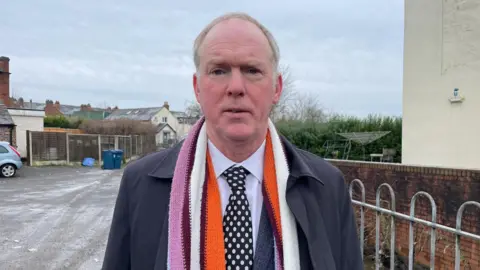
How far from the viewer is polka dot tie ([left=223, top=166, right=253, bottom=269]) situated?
4.86 feet

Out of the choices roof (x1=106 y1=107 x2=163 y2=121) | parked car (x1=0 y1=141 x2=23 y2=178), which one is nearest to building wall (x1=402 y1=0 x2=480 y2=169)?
Answer: parked car (x1=0 y1=141 x2=23 y2=178)

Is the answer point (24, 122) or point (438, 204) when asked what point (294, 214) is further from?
point (24, 122)

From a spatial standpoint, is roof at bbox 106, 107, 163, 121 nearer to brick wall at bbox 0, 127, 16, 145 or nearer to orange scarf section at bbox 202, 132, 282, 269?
brick wall at bbox 0, 127, 16, 145

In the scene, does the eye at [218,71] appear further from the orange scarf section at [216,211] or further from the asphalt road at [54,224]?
the asphalt road at [54,224]

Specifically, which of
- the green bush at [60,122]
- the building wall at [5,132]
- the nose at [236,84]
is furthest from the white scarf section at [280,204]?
the green bush at [60,122]

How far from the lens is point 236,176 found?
160 cm

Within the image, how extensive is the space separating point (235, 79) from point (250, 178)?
0.42 meters

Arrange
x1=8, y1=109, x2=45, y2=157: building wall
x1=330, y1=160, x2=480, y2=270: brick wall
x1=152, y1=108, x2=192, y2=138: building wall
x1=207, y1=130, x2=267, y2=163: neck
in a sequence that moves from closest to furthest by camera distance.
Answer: x1=207, y1=130, x2=267, y2=163: neck < x1=330, y1=160, x2=480, y2=270: brick wall < x1=8, y1=109, x2=45, y2=157: building wall < x1=152, y1=108, x2=192, y2=138: building wall

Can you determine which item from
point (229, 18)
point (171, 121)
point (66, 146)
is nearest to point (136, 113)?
point (171, 121)

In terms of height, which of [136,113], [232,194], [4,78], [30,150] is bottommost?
[30,150]

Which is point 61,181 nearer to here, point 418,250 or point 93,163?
point 93,163

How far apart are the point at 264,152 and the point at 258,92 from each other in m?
0.31

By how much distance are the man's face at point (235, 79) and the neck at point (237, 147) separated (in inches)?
1.7

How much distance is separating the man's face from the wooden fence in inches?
920
